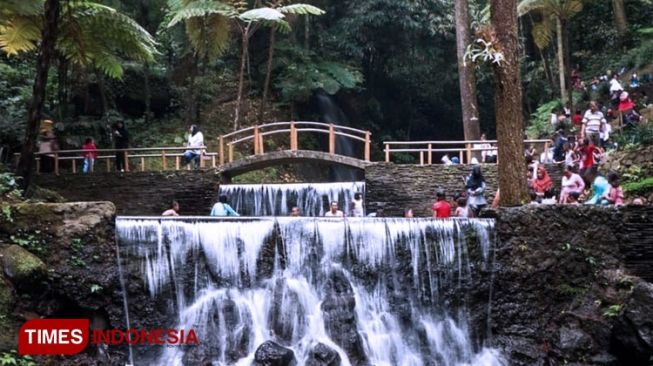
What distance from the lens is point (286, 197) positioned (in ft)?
57.1

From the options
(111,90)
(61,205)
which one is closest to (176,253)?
(61,205)

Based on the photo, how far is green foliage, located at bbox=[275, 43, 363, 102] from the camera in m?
24.1

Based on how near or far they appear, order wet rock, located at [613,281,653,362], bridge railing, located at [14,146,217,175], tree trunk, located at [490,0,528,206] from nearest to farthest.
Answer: wet rock, located at [613,281,653,362]
tree trunk, located at [490,0,528,206]
bridge railing, located at [14,146,217,175]

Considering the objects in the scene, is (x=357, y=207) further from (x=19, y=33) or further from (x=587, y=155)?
(x=19, y=33)

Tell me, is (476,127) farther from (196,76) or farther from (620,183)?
(196,76)

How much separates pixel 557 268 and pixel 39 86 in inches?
366

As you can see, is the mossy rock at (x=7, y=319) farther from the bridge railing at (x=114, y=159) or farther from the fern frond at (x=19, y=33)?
the bridge railing at (x=114, y=159)

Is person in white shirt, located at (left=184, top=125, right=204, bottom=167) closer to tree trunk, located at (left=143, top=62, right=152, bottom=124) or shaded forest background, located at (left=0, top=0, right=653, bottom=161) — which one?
shaded forest background, located at (left=0, top=0, right=653, bottom=161)

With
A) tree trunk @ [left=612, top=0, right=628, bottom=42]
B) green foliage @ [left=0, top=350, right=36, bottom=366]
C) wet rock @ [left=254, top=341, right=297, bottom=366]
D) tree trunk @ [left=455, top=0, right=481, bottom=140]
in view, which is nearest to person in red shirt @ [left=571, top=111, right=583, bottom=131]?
tree trunk @ [left=455, top=0, right=481, bottom=140]

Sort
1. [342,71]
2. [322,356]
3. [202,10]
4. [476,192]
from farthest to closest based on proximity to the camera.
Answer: [342,71]
[202,10]
[476,192]
[322,356]

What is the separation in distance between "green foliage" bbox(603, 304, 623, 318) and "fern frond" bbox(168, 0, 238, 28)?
13.3 meters

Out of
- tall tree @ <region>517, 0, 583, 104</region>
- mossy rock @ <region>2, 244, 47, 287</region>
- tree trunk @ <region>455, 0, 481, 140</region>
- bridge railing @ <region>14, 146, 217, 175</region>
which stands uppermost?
tall tree @ <region>517, 0, 583, 104</region>

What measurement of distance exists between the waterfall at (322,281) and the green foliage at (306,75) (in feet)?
43.1

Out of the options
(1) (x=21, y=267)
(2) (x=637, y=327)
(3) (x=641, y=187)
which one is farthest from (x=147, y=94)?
(2) (x=637, y=327)
